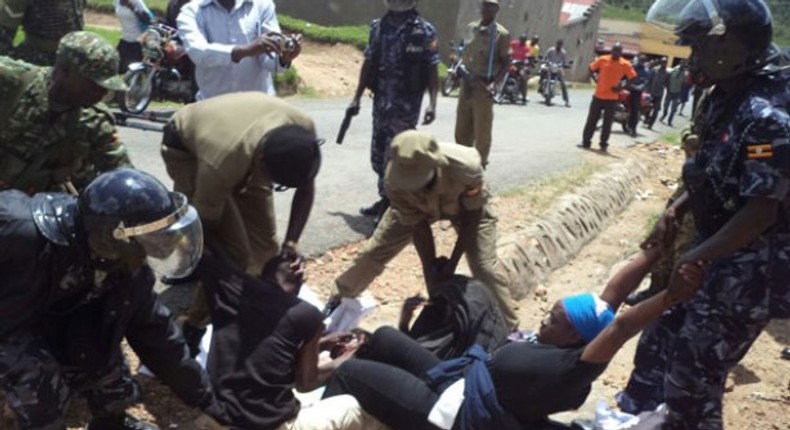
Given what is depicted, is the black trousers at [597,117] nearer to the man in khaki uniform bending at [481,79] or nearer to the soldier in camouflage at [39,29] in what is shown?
the man in khaki uniform bending at [481,79]

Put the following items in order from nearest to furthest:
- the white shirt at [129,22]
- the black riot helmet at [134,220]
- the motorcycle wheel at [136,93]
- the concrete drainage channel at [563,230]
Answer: the black riot helmet at [134,220], the concrete drainage channel at [563,230], the motorcycle wheel at [136,93], the white shirt at [129,22]

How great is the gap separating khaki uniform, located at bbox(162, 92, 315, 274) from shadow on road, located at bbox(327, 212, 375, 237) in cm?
218

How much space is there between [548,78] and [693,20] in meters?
18.4

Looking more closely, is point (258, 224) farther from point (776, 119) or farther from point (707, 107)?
point (776, 119)

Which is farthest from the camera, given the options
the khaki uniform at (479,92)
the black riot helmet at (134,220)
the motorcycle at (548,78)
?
the motorcycle at (548,78)

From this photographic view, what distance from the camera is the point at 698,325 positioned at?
9.64 ft

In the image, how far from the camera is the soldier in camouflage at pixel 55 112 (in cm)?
325

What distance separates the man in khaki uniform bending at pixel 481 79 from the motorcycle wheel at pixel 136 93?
3172 millimetres

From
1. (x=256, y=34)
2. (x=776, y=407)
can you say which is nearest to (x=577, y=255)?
(x=776, y=407)

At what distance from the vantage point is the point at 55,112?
3.36m

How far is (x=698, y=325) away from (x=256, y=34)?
294 centimetres

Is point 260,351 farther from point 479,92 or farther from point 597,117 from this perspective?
point 597,117

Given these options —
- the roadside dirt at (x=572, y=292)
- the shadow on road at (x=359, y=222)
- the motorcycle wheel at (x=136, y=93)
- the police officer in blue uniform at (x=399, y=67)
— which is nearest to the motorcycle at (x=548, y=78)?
Answer: the roadside dirt at (x=572, y=292)

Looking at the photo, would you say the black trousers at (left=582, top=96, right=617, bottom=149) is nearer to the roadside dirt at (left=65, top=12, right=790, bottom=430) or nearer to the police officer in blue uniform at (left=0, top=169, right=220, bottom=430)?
the roadside dirt at (left=65, top=12, right=790, bottom=430)
